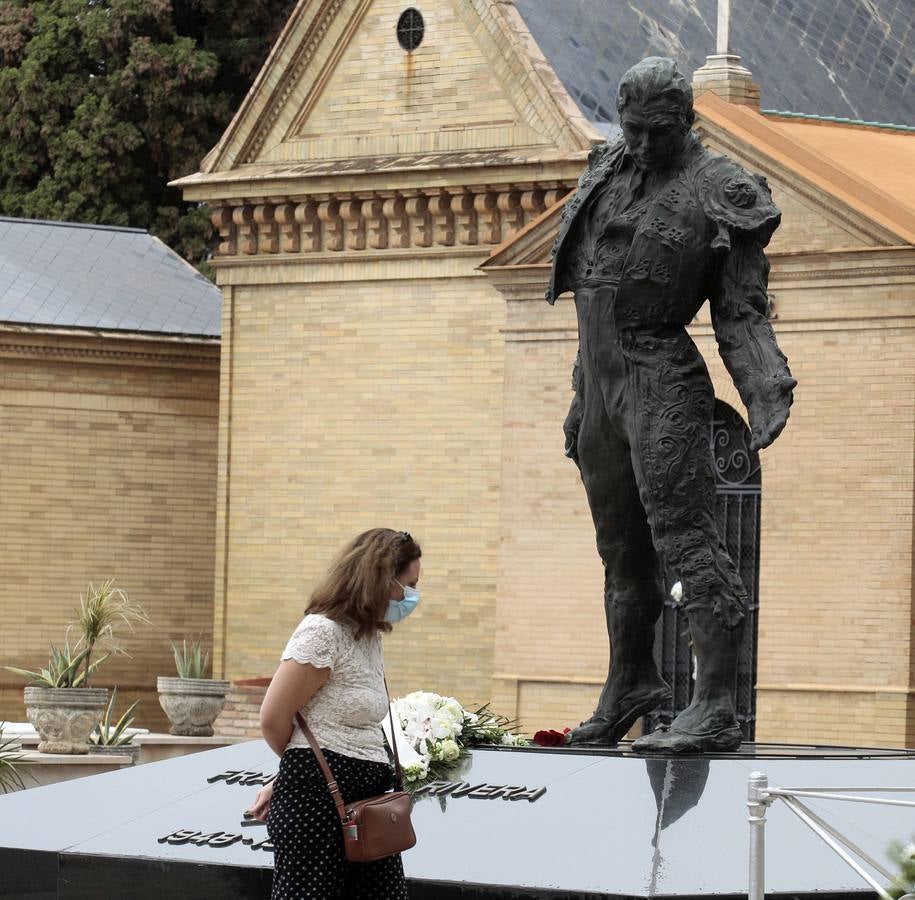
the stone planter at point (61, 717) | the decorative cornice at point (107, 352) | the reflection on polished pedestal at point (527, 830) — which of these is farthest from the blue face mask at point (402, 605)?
the decorative cornice at point (107, 352)

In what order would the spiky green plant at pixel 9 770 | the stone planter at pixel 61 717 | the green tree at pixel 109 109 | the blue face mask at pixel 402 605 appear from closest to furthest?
1. the blue face mask at pixel 402 605
2. the spiky green plant at pixel 9 770
3. the stone planter at pixel 61 717
4. the green tree at pixel 109 109

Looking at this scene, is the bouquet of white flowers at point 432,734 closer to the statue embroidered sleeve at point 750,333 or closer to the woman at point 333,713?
the statue embroidered sleeve at point 750,333

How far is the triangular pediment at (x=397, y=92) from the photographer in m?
25.6

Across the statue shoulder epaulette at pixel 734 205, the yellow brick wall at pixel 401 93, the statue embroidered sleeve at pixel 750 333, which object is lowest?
the statue embroidered sleeve at pixel 750 333

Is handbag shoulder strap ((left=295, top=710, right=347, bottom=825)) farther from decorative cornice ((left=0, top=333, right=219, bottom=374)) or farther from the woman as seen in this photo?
decorative cornice ((left=0, top=333, right=219, bottom=374))

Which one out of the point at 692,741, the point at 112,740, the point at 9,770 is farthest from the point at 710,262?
the point at 112,740

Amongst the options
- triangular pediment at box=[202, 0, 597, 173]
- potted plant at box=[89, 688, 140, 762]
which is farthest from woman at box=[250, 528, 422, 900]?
triangular pediment at box=[202, 0, 597, 173]

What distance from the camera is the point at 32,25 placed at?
1400 inches

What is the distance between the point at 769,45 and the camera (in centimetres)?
2892

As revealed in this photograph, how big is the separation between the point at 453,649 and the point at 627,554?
14.7 metres

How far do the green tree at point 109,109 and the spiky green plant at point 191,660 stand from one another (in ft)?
28.1

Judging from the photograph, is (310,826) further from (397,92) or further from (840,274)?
(397,92)

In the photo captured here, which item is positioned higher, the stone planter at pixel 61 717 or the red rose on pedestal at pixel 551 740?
the red rose on pedestal at pixel 551 740

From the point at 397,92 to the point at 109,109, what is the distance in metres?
8.89
